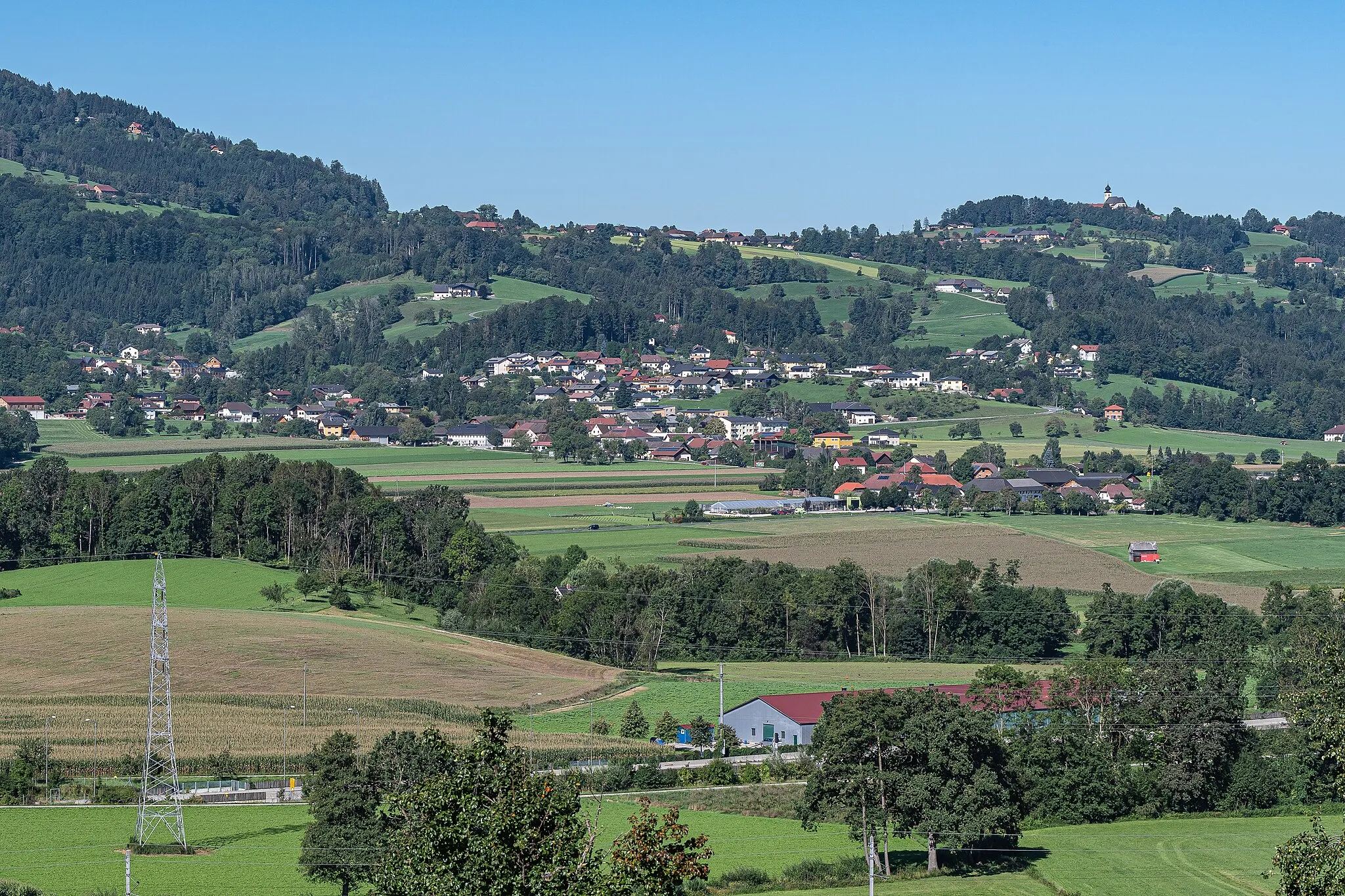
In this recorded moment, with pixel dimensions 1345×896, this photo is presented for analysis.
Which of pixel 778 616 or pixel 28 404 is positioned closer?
pixel 778 616

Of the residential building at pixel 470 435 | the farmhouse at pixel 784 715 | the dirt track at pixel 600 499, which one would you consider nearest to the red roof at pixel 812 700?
the farmhouse at pixel 784 715

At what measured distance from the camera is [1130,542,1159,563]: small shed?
8698 centimetres

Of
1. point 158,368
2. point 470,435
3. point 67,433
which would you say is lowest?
point 470,435

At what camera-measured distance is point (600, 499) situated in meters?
109

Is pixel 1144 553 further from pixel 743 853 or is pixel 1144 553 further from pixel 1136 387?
pixel 1136 387

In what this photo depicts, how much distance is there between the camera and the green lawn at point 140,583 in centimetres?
7012

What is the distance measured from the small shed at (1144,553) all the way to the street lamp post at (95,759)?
55395 millimetres

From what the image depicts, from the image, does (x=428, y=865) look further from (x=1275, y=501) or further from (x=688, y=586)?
(x=1275, y=501)

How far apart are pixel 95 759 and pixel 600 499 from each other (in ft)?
210

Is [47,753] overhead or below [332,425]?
below

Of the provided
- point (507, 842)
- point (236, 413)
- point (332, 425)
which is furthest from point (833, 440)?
point (507, 842)

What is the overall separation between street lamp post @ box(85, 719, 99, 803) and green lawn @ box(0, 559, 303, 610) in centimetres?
1920

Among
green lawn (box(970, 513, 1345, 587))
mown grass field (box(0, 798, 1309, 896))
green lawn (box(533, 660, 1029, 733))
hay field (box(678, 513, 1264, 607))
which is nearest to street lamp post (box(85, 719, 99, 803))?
mown grass field (box(0, 798, 1309, 896))

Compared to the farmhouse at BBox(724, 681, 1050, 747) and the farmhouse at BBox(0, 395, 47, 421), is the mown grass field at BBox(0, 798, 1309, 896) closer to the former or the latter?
the farmhouse at BBox(724, 681, 1050, 747)
